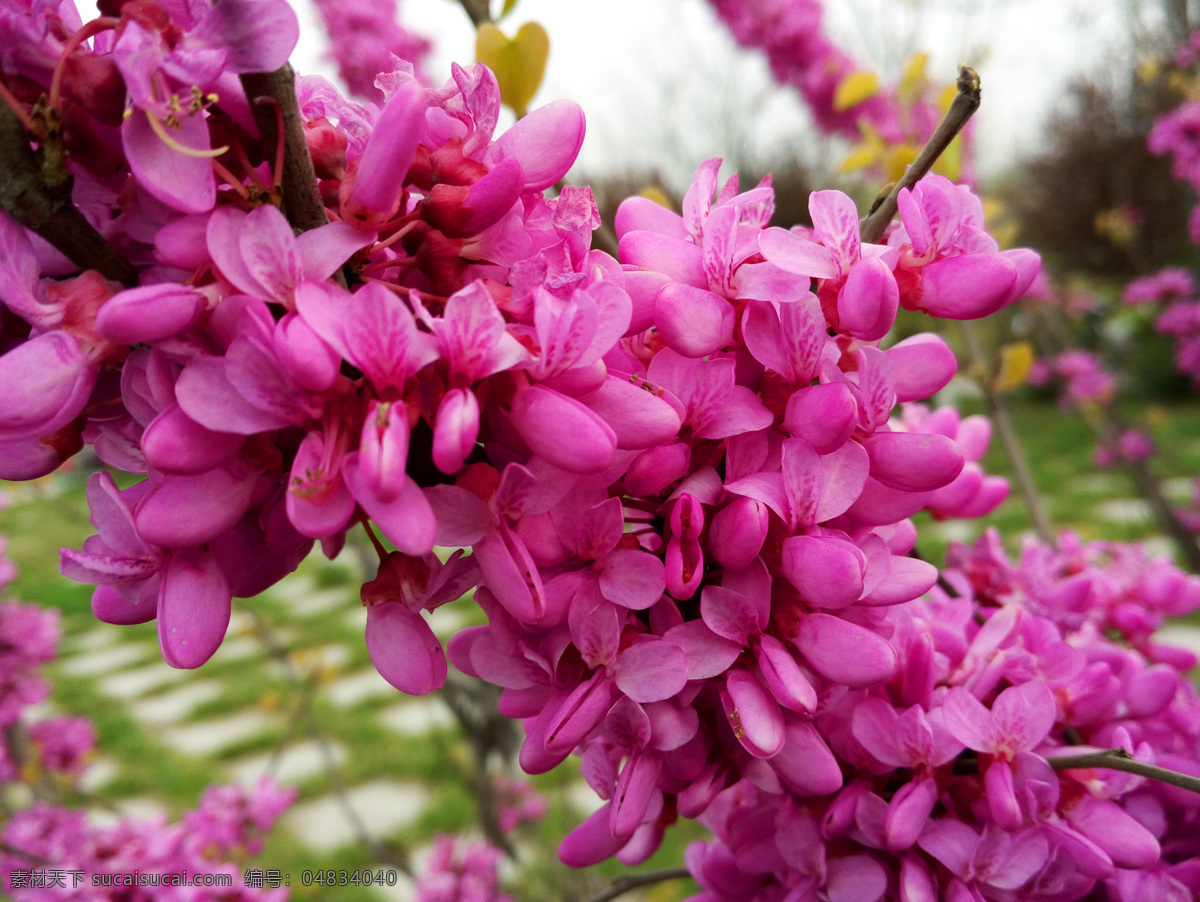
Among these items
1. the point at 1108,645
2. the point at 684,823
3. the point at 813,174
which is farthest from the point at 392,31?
the point at 813,174

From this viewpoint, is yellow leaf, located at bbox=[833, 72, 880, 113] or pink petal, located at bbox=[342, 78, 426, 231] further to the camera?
yellow leaf, located at bbox=[833, 72, 880, 113]

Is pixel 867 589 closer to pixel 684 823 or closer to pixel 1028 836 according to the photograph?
pixel 1028 836

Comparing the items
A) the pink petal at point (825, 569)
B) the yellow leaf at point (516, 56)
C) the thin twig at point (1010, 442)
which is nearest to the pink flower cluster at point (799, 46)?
the thin twig at point (1010, 442)

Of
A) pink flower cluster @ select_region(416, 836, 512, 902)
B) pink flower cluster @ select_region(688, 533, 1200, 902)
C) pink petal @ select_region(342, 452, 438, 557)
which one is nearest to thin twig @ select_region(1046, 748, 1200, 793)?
pink flower cluster @ select_region(688, 533, 1200, 902)

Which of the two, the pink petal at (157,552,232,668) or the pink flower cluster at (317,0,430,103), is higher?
the pink petal at (157,552,232,668)

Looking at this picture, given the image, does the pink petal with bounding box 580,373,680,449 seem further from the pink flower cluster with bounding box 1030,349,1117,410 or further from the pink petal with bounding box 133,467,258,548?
the pink flower cluster with bounding box 1030,349,1117,410

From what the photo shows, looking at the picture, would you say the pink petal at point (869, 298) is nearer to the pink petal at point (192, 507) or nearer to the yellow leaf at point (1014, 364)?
the pink petal at point (192, 507)

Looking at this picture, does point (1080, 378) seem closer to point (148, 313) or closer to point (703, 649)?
point (703, 649)
